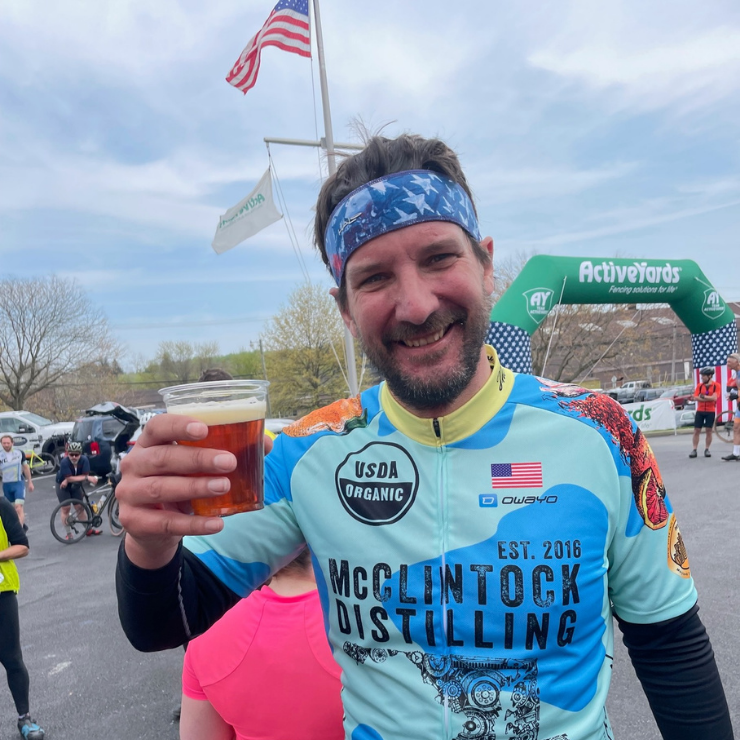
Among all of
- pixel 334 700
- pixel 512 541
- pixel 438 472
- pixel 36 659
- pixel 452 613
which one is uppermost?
pixel 438 472

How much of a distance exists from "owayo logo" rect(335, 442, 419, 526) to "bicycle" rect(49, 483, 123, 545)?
829 cm

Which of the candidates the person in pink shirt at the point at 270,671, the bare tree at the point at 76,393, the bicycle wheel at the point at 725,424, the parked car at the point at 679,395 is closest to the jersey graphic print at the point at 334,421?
the person in pink shirt at the point at 270,671

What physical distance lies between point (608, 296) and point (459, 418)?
11851 millimetres

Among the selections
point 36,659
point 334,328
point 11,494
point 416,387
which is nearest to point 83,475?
point 11,494

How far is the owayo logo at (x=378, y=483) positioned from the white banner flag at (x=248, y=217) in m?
9.15

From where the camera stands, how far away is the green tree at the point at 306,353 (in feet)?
109

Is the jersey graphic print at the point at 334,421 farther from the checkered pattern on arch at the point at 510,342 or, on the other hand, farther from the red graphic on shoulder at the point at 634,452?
the checkered pattern on arch at the point at 510,342

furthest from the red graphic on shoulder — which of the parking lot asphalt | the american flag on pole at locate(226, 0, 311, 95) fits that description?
the american flag on pole at locate(226, 0, 311, 95)

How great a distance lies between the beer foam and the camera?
1063 millimetres

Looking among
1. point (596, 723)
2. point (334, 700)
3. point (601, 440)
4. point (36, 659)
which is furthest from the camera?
point (36, 659)

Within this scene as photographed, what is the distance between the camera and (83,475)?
8844mm

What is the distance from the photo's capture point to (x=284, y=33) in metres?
9.27

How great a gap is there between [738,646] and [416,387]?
11.7 ft

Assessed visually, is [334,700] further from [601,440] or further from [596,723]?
[601,440]
